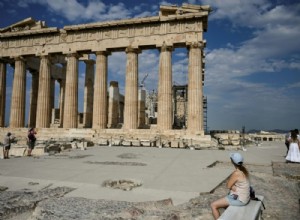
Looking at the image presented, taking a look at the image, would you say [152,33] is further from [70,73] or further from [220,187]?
[220,187]

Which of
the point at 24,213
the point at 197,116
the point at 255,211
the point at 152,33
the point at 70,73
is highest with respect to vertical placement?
the point at 152,33

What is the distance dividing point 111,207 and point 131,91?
20.1 m

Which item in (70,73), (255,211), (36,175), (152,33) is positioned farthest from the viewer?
(70,73)

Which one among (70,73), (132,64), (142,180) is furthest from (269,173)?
(70,73)

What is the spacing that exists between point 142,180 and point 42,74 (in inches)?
936

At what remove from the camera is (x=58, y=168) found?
9.27 metres

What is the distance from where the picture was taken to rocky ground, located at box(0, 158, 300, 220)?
4488 mm

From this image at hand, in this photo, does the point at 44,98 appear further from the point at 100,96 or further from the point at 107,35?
the point at 107,35

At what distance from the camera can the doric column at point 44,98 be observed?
27359mm


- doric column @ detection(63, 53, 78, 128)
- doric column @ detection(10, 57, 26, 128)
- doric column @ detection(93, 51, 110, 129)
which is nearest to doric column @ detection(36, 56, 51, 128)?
doric column @ detection(63, 53, 78, 128)

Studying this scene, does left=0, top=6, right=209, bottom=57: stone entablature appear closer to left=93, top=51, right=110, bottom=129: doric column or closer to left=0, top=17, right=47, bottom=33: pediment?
left=0, top=17, right=47, bottom=33: pediment

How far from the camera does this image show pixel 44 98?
27547 millimetres

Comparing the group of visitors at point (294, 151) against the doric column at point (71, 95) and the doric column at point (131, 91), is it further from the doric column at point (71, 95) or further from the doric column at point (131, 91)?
the doric column at point (71, 95)

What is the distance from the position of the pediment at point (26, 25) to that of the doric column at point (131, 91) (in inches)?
424
